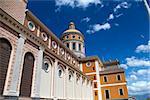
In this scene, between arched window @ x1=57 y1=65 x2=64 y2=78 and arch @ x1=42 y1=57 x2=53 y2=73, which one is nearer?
arch @ x1=42 y1=57 x2=53 y2=73

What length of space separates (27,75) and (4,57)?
2.69 meters

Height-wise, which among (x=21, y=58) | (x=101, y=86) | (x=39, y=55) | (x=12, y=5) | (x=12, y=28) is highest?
(x=12, y=5)

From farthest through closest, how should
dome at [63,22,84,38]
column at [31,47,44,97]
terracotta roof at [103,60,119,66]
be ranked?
dome at [63,22,84,38] < terracotta roof at [103,60,119,66] < column at [31,47,44,97]

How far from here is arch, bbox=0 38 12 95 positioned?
8.73m

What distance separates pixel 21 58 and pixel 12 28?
2.38 metres

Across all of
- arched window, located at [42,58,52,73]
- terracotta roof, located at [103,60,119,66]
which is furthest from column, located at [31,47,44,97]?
terracotta roof, located at [103,60,119,66]

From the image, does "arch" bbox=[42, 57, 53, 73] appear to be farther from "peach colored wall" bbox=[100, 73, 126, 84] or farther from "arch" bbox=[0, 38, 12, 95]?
"peach colored wall" bbox=[100, 73, 126, 84]

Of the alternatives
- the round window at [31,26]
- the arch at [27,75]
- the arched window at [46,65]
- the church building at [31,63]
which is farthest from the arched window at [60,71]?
the round window at [31,26]

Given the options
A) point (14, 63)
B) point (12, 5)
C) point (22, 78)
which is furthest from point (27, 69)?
point (12, 5)

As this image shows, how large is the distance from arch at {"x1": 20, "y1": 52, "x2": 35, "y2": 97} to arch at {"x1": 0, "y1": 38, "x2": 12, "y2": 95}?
1815 millimetres

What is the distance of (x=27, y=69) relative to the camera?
11.3 meters

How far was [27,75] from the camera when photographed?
36.7ft

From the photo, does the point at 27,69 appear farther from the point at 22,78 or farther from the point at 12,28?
the point at 12,28

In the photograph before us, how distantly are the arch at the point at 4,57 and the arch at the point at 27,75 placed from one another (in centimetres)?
182
